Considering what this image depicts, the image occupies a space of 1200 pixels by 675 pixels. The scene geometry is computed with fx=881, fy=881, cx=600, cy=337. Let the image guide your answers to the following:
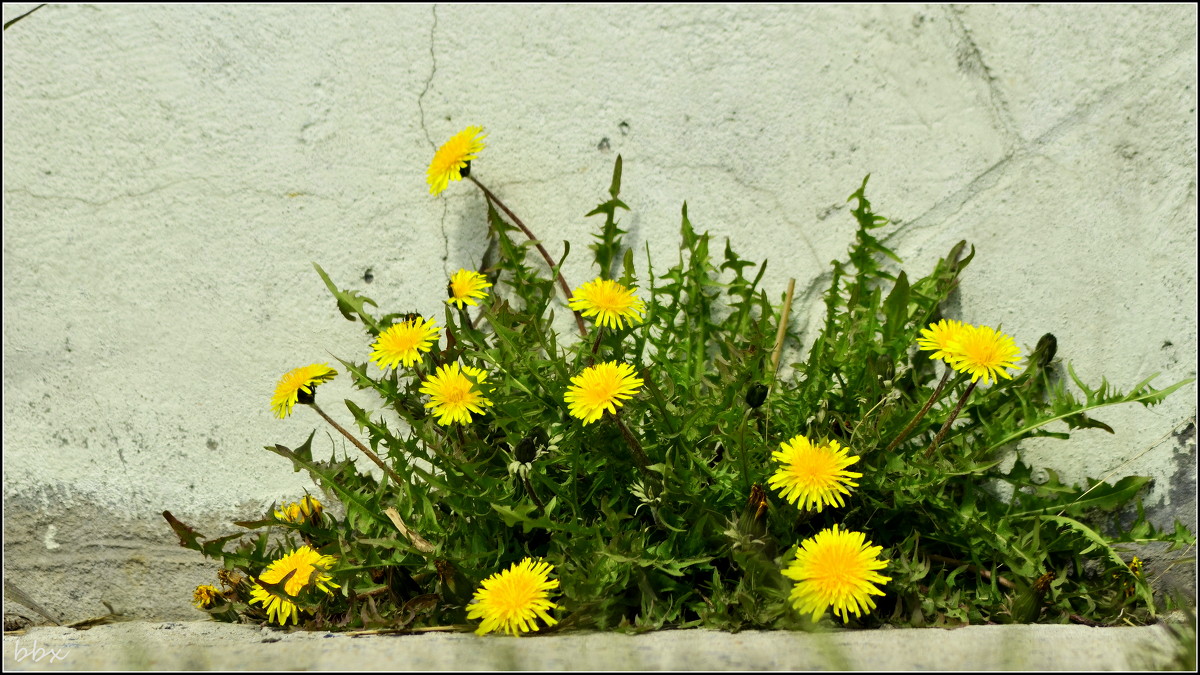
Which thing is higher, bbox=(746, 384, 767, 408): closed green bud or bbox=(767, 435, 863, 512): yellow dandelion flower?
bbox=(746, 384, 767, 408): closed green bud

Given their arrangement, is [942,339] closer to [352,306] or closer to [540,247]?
[540,247]

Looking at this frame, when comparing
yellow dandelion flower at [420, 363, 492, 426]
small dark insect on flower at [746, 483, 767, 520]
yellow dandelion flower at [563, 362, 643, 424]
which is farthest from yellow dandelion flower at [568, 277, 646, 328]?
small dark insect on flower at [746, 483, 767, 520]

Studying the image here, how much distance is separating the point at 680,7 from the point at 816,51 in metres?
0.38

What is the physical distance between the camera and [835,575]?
61.3 inches

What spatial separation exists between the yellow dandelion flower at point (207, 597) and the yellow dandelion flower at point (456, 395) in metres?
0.75

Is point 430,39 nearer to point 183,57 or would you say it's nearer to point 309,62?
point 309,62

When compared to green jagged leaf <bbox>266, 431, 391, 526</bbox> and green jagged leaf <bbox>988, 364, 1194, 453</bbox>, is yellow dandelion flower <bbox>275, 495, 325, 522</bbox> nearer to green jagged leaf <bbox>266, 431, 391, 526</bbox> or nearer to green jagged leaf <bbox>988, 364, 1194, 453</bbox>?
green jagged leaf <bbox>266, 431, 391, 526</bbox>

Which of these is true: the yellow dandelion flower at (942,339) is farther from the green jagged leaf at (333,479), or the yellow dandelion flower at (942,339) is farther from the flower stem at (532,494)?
the green jagged leaf at (333,479)

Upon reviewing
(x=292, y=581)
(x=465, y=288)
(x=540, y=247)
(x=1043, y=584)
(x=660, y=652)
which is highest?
(x=540, y=247)

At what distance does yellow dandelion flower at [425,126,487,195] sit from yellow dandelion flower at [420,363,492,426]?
530 mm

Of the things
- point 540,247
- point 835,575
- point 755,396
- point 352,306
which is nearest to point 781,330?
point 755,396

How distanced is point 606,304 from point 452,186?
763 millimetres

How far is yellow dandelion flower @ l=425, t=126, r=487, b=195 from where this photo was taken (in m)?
2.12

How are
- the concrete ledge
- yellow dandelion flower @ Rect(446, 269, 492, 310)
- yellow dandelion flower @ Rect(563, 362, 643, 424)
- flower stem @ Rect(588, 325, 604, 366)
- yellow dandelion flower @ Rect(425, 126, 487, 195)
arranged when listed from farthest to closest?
yellow dandelion flower @ Rect(425, 126, 487, 195) < yellow dandelion flower @ Rect(446, 269, 492, 310) < flower stem @ Rect(588, 325, 604, 366) < yellow dandelion flower @ Rect(563, 362, 643, 424) < the concrete ledge
